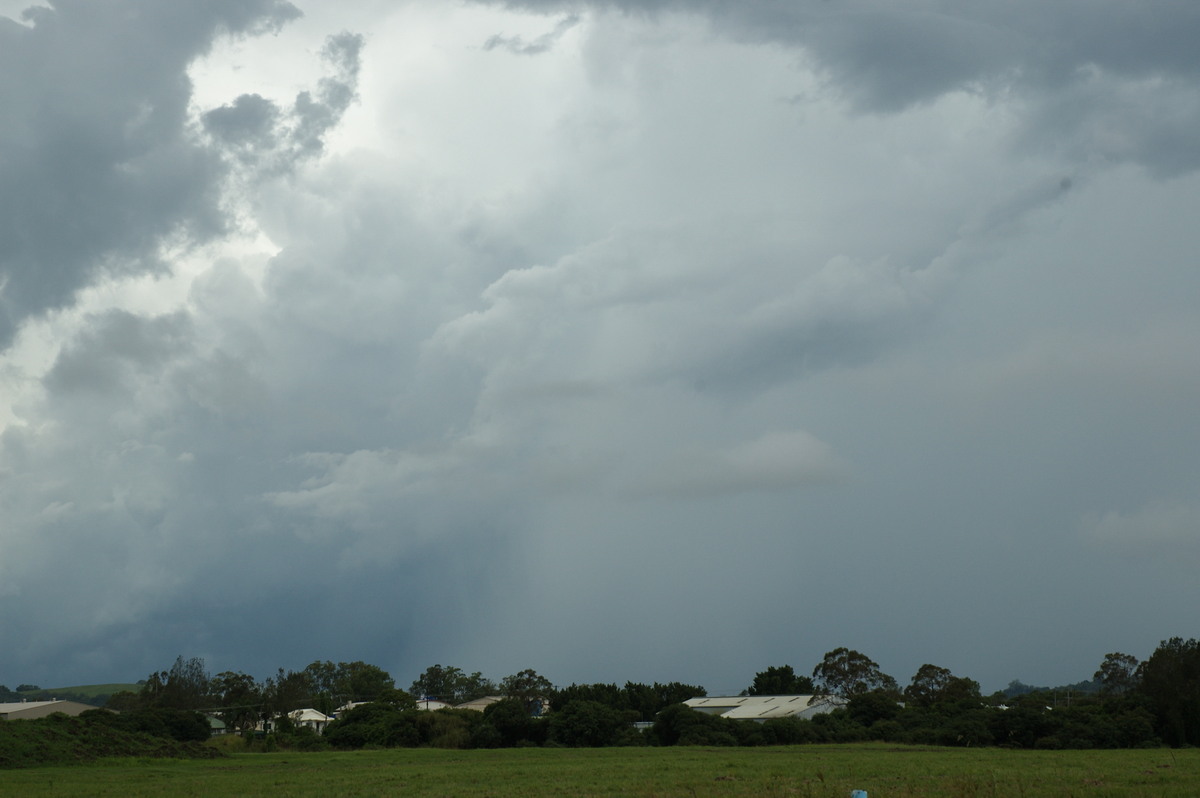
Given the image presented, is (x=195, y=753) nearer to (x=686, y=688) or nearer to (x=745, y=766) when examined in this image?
(x=745, y=766)

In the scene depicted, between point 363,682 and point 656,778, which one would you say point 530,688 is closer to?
point 363,682

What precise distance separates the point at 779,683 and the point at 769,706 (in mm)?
27756

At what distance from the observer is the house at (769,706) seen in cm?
9519

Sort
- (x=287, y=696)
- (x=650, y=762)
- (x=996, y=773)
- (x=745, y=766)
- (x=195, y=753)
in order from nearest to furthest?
(x=996, y=773), (x=745, y=766), (x=650, y=762), (x=195, y=753), (x=287, y=696)

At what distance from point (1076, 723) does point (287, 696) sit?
83941 millimetres

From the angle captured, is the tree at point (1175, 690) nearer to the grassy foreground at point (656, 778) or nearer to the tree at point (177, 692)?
the grassy foreground at point (656, 778)

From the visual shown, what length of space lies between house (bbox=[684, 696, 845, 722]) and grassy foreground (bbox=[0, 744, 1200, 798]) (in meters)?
47.6

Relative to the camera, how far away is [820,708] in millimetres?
98188

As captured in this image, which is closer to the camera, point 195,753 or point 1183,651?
point 195,753

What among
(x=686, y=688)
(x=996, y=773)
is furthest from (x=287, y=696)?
(x=996, y=773)

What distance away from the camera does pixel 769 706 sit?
Answer: 101 m

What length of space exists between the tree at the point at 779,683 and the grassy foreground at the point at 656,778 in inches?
3175

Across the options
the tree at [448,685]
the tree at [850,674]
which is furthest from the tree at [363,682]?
the tree at [850,674]

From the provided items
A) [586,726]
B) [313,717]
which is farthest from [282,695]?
[586,726]
